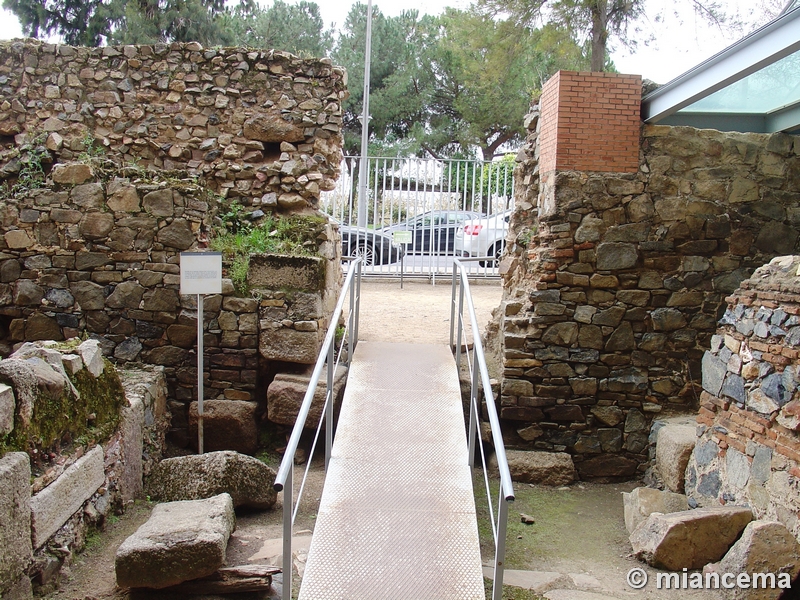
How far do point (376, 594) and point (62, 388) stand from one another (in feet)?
7.51

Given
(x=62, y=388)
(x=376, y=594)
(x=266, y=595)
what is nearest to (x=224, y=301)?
(x=62, y=388)

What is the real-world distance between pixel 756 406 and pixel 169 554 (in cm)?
375

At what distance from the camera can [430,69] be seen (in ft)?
71.8

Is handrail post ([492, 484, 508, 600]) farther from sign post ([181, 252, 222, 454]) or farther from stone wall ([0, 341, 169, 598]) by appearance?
sign post ([181, 252, 222, 454])

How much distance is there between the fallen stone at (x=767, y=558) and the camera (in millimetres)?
3734

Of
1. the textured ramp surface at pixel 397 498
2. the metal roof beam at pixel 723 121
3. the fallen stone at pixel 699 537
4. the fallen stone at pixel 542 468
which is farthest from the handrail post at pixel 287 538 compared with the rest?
the metal roof beam at pixel 723 121

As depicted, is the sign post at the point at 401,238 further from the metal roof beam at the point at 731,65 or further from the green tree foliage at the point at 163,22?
the green tree foliage at the point at 163,22

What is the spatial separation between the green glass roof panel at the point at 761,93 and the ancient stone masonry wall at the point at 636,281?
0.86 feet

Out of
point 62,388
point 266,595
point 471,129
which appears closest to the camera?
point 266,595

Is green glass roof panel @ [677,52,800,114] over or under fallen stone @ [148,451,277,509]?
over

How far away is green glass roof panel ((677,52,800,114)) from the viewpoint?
5074 millimetres

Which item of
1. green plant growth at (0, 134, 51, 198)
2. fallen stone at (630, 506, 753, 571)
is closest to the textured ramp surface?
fallen stone at (630, 506, 753, 571)

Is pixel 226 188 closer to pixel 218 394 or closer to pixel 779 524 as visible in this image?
pixel 218 394

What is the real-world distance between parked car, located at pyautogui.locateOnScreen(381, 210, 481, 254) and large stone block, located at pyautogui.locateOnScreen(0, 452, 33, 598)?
852cm
